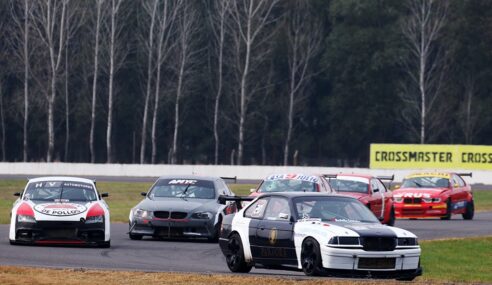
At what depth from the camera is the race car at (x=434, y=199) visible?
121ft

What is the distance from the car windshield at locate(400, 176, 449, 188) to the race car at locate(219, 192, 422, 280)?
62.3ft

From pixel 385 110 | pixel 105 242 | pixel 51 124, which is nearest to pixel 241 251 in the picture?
pixel 105 242

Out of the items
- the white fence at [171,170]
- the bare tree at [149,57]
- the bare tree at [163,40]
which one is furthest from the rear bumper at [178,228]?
the bare tree at [149,57]

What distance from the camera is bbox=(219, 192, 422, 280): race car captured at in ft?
55.2

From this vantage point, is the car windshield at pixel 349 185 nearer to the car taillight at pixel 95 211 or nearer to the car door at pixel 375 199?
the car door at pixel 375 199

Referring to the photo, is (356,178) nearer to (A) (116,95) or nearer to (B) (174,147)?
(B) (174,147)

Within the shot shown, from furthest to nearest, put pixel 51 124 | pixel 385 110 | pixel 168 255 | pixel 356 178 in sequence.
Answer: pixel 385 110
pixel 51 124
pixel 356 178
pixel 168 255

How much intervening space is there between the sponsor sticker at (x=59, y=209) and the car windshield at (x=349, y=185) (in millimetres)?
A: 10249

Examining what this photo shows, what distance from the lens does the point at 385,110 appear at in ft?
279

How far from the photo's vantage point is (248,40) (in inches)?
3174

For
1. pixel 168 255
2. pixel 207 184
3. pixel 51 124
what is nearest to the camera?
pixel 168 255

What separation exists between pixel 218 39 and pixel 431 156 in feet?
70.8

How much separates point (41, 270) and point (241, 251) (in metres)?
2.85

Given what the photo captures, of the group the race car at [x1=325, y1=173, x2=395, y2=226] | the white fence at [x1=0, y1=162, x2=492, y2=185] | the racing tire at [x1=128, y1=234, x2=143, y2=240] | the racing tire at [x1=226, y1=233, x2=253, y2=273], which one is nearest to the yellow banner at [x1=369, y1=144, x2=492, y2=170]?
the white fence at [x1=0, y1=162, x2=492, y2=185]
